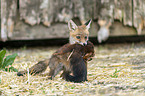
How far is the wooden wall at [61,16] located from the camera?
4.71 m

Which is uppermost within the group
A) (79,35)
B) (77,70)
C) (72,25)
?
(72,25)

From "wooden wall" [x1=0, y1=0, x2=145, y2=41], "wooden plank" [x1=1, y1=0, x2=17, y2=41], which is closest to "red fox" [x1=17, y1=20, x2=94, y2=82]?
"wooden wall" [x1=0, y1=0, x2=145, y2=41]

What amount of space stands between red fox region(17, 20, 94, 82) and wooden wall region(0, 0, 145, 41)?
82.7 inches

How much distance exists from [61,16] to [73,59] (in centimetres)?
259

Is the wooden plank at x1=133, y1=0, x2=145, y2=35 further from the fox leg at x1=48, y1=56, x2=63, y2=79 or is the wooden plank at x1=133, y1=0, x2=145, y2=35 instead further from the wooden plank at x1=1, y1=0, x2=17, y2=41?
the fox leg at x1=48, y1=56, x2=63, y2=79

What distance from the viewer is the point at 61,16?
4812mm

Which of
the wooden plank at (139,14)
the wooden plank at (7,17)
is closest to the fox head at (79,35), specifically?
the wooden plank at (7,17)

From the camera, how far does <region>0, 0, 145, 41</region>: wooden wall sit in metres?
4.71

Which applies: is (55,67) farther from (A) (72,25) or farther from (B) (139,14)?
(B) (139,14)

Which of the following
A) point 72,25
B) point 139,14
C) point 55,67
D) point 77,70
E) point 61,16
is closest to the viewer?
point 77,70

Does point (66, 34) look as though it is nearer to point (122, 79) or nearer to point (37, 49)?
point (37, 49)

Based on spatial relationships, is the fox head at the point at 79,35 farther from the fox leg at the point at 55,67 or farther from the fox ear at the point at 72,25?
the fox leg at the point at 55,67

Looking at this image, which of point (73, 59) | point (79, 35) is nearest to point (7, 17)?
point (79, 35)

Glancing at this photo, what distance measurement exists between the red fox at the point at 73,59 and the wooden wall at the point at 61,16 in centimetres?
210
